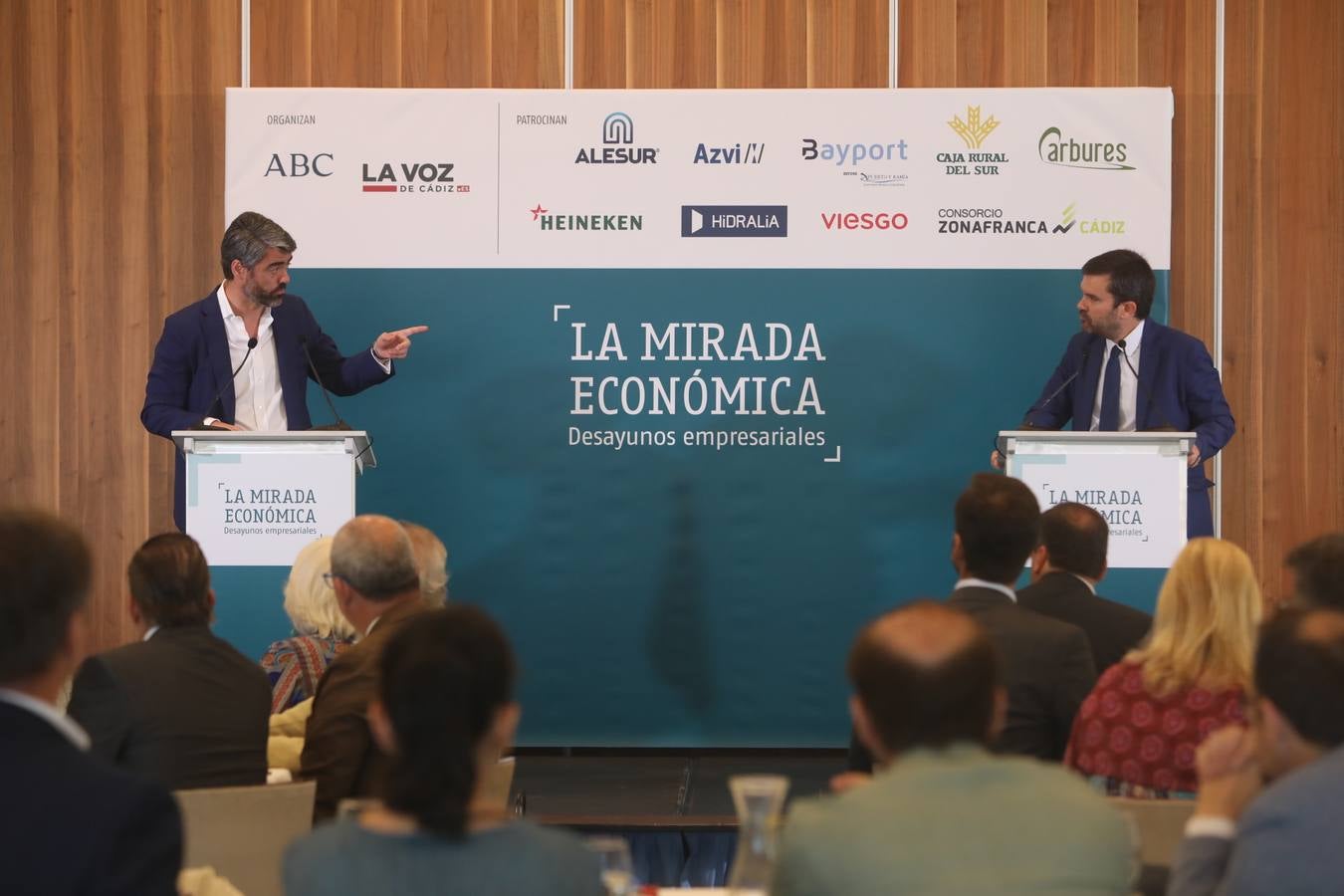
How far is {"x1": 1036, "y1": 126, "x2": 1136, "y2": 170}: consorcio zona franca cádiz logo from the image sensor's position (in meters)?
6.34

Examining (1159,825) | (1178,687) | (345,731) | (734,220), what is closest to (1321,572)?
(1178,687)

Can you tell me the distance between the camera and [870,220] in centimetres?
644

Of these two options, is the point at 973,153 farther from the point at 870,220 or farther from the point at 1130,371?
the point at 1130,371

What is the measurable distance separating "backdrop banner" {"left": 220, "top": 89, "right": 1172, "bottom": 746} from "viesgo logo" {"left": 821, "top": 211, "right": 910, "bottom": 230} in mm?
15

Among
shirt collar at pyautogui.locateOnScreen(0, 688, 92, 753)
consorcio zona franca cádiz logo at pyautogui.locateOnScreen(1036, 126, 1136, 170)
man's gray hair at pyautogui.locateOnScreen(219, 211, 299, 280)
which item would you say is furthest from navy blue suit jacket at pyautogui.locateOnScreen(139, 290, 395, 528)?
shirt collar at pyautogui.locateOnScreen(0, 688, 92, 753)

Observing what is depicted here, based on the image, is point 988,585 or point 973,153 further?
point 973,153

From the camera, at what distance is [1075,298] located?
21.1ft

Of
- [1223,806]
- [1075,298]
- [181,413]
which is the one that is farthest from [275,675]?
[1075,298]

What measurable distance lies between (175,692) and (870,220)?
13.7 ft

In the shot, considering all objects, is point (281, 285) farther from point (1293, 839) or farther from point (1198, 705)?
point (1293, 839)

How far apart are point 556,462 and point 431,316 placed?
0.81m

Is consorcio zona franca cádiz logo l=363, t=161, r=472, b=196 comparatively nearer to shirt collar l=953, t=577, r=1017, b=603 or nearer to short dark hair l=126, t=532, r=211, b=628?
short dark hair l=126, t=532, r=211, b=628

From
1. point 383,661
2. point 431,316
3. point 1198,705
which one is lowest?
point 1198,705

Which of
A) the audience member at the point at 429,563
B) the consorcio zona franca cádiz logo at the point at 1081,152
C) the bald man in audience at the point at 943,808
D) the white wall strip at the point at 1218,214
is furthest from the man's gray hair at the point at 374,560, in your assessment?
the white wall strip at the point at 1218,214
